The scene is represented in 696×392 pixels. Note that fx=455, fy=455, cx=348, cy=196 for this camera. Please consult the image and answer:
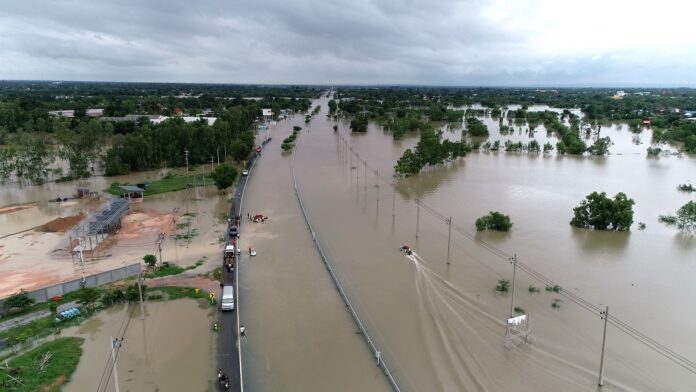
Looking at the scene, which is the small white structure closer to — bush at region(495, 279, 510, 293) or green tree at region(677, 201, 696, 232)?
bush at region(495, 279, 510, 293)

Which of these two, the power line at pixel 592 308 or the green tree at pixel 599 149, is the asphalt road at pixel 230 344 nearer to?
the power line at pixel 592 308

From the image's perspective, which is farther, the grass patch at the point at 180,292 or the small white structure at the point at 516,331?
the grass patch at the point at 180,292

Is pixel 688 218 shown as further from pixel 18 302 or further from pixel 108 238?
pixel 18 302

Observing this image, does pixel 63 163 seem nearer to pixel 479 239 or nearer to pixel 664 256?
pixel 479 239

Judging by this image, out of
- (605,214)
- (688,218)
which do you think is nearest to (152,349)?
(605,214)

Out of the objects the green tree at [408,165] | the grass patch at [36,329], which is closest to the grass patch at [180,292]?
the grass patch at [36,329]

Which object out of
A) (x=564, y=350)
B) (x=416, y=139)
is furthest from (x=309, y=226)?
(x=416, y=139)

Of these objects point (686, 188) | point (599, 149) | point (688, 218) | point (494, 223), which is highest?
point (599, 149)
